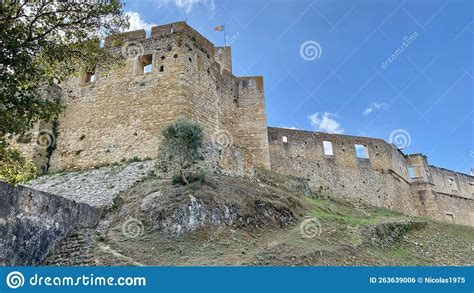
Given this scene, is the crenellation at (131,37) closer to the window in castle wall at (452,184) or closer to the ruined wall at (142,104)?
the ruined wall at (142,104)

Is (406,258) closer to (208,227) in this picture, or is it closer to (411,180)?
(208,227)

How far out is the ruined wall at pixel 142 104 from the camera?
16.5m

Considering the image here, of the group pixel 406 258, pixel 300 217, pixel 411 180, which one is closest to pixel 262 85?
pixel 300 217

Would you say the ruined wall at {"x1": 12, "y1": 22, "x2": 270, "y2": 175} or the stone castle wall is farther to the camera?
the stone castle wall

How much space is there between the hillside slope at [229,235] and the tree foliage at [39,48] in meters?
3.30

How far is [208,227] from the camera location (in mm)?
10555

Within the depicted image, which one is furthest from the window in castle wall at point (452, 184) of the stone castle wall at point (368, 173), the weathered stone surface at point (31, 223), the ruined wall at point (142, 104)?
the weathered stone surface at point (31, 223)

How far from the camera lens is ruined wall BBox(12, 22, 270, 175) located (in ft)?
54.1

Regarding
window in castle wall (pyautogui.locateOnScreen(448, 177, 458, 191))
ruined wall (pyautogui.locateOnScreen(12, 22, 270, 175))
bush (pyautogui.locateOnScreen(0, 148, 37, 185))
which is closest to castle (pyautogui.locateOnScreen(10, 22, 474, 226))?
ruined wall (pyautogui.locateOnScreen(12, 22, 270, 175))

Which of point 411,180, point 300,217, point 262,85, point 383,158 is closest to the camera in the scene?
point 300,217

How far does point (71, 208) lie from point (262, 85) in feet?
48.1

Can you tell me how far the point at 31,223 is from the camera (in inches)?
373

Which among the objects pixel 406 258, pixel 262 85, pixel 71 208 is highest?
pixel 262 85

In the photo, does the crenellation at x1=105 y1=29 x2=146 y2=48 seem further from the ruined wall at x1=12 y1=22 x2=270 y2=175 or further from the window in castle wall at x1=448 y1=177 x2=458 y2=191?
the window in castle wall at x1=448 y1=177 x2=458 y2=191
